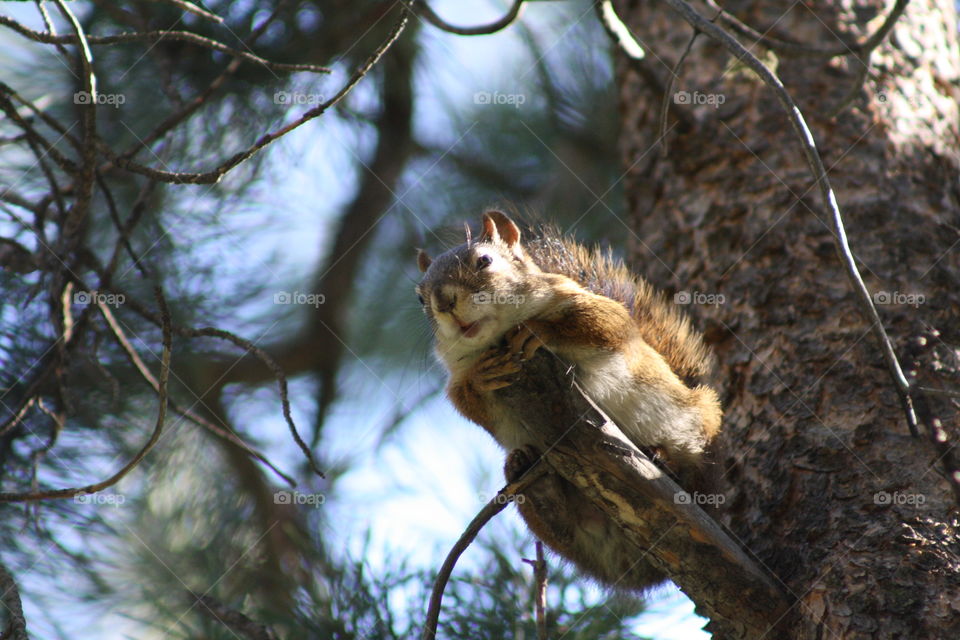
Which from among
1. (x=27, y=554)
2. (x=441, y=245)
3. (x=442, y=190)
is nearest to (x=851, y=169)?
(x=441, y=245)

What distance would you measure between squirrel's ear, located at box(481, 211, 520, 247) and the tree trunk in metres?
0.42

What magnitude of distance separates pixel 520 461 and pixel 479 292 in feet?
1.08

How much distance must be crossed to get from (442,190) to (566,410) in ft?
5.41

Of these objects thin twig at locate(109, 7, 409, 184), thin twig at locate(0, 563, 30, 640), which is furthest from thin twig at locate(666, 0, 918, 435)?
thin twig at locate(0, 563, 30, 640)

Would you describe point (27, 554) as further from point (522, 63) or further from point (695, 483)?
point (522, 63)

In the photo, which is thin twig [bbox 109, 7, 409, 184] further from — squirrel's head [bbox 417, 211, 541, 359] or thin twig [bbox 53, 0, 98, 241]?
squirrel's head [bbox 417, 211, 541, 359]

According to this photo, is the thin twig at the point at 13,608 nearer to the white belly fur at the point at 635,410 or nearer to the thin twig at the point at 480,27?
the white belly fur at the point at 635,410

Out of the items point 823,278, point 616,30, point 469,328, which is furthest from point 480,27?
point 823,278

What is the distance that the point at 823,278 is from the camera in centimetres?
179

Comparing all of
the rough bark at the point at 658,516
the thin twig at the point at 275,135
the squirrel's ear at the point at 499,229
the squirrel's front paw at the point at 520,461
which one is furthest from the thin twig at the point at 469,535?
the thin twig at the point at 275,135

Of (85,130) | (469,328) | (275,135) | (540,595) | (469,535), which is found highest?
(85,130)

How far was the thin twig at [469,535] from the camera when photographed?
52.0 inches

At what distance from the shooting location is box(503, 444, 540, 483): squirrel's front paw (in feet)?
5.17

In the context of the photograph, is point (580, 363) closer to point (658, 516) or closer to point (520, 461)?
point (520, 461)
